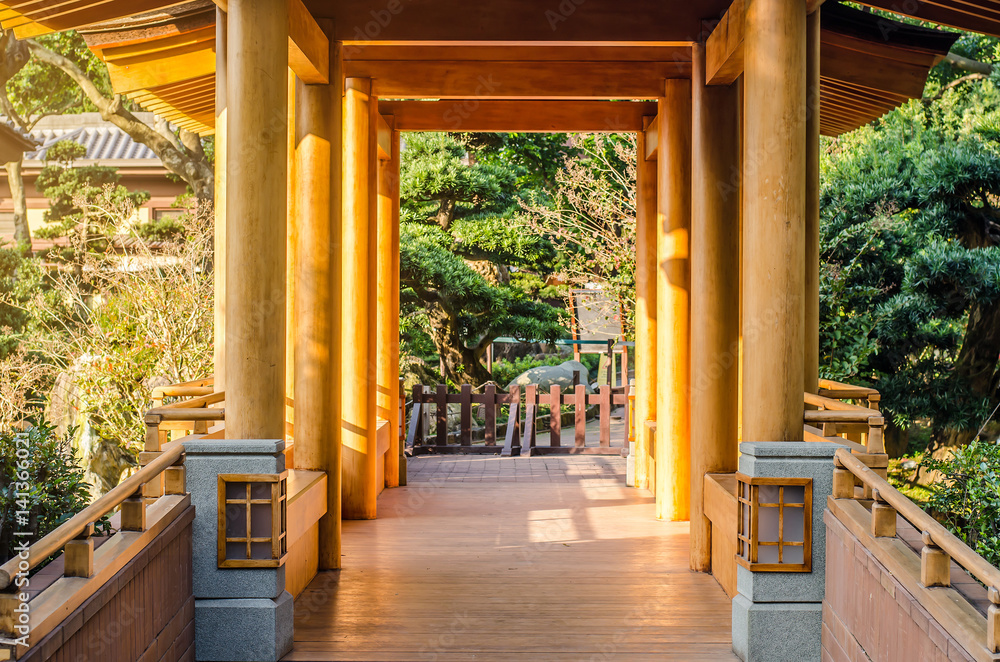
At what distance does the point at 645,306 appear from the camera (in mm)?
7855

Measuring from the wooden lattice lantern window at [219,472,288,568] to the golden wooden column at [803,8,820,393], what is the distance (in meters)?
2.83

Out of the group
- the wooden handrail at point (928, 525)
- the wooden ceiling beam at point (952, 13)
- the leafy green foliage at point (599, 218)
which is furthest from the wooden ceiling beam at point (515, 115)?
the wooden handrail at point (928, 525)

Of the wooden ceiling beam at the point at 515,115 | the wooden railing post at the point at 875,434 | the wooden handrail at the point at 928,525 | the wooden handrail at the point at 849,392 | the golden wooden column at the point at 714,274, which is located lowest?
the wooden handrail at the point at 928,525

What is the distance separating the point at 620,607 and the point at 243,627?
1984mm

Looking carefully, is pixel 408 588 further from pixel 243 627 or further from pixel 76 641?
pixel 76 641

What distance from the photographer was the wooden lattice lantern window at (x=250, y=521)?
11.8 ft

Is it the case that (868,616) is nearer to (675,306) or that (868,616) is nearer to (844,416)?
(844,416)

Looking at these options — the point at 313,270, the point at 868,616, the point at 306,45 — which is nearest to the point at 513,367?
the point at 313,270

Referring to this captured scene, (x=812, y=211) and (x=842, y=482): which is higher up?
(x=812, y=211)

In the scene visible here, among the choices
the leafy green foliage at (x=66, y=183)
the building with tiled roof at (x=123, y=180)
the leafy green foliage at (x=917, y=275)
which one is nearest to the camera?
the leafy green foliage at (x=917, y=275)

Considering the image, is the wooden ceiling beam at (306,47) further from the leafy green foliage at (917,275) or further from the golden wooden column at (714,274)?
the leafy green foliage at (917,275)

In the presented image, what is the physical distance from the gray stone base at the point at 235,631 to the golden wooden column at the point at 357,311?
9.23ft

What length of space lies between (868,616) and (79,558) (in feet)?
9.12
